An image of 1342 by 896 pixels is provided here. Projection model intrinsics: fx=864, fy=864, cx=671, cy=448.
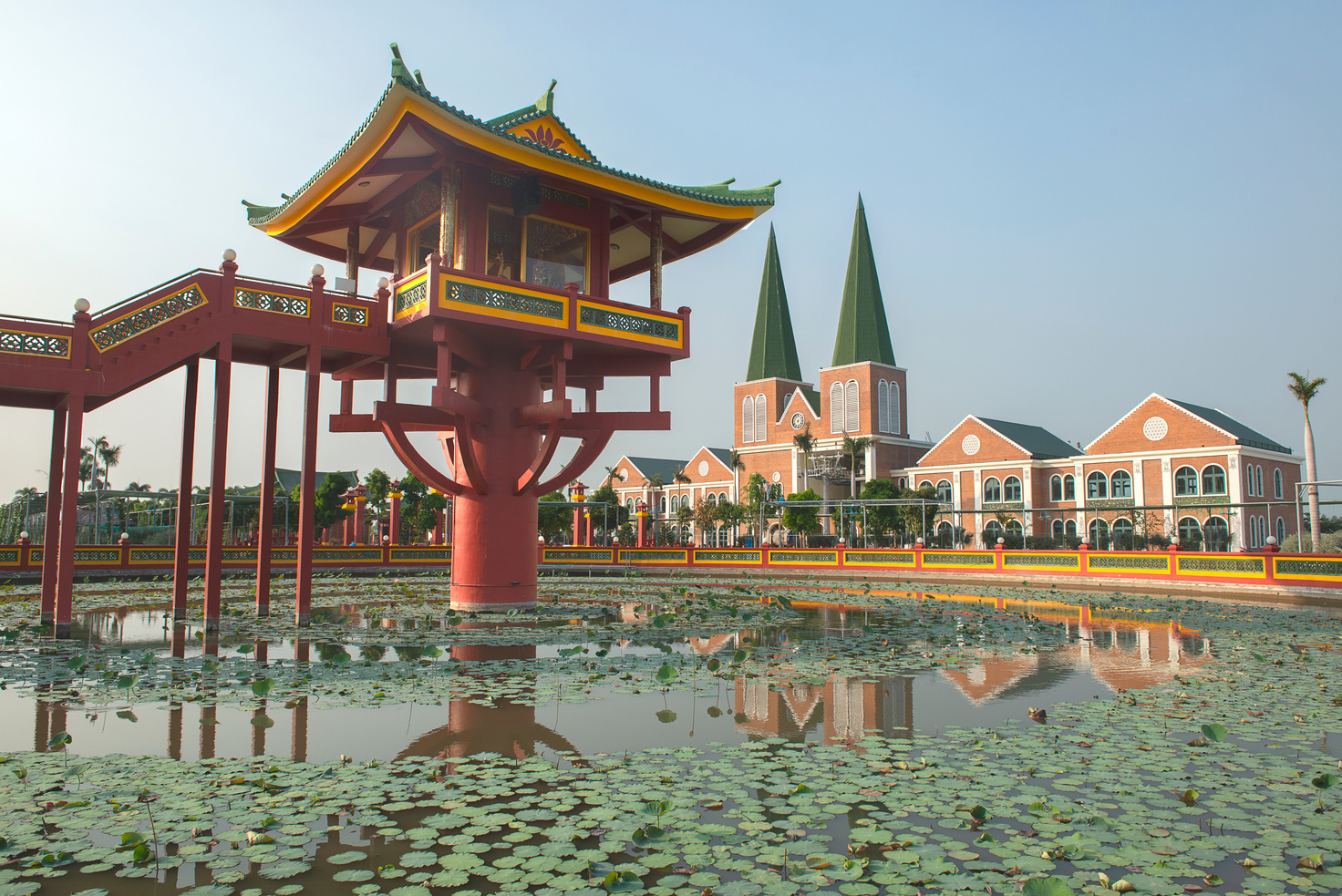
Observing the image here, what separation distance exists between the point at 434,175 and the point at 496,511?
17.5 feet

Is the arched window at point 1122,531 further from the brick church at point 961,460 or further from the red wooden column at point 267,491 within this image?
the red wooden column at point 267,491

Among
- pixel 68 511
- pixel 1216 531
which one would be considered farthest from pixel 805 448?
pixel 68 511

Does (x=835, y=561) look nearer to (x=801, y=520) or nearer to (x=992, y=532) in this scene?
(x=801, y=520)

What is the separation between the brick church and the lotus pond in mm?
26437

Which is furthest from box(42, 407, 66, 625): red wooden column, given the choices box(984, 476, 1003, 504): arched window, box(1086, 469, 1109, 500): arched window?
box(984, 476, 1003, 504): arched window

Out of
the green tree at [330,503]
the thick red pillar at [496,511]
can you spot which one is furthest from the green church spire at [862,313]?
the thick red pillar at [496,511]

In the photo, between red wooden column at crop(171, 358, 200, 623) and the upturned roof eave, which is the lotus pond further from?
the upturned roof eave

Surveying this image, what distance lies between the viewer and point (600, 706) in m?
6.62

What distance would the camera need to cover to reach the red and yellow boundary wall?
20422 mm

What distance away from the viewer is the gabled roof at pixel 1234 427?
45438 mm

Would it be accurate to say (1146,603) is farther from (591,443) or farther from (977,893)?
(977,893)

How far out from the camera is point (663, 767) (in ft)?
16.0

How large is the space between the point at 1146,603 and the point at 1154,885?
15999 millimetres

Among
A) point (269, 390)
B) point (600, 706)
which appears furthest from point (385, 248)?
point (600, 706)
